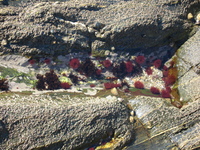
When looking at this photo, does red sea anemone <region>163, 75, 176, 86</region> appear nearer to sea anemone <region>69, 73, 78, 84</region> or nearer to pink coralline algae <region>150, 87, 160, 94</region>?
pink coralline algae <region>150, 87, 160, 94</region>

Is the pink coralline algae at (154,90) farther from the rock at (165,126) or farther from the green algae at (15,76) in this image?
the green algae at (15,76)

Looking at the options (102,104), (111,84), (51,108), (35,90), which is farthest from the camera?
(111,84)

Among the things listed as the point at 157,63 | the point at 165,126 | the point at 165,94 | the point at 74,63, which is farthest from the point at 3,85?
the point at 157,63

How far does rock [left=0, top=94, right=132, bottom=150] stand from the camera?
7484mm

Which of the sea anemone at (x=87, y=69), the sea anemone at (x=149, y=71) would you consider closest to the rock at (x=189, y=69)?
the sea anemone at (x=149, y=71)

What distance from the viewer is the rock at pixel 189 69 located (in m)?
9.84

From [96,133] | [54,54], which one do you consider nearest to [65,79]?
[54,54]

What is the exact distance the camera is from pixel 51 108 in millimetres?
7957

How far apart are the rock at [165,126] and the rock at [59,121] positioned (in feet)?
2.06

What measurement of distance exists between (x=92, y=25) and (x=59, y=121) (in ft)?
15.9

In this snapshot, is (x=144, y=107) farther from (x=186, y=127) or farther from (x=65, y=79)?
(x=65, y=79)

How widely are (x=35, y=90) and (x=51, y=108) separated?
1.69 metres

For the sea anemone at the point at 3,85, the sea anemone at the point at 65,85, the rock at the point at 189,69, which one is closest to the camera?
the sea anemone at the point at 3,85

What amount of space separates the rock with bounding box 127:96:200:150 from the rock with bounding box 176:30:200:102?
0.63 metres
